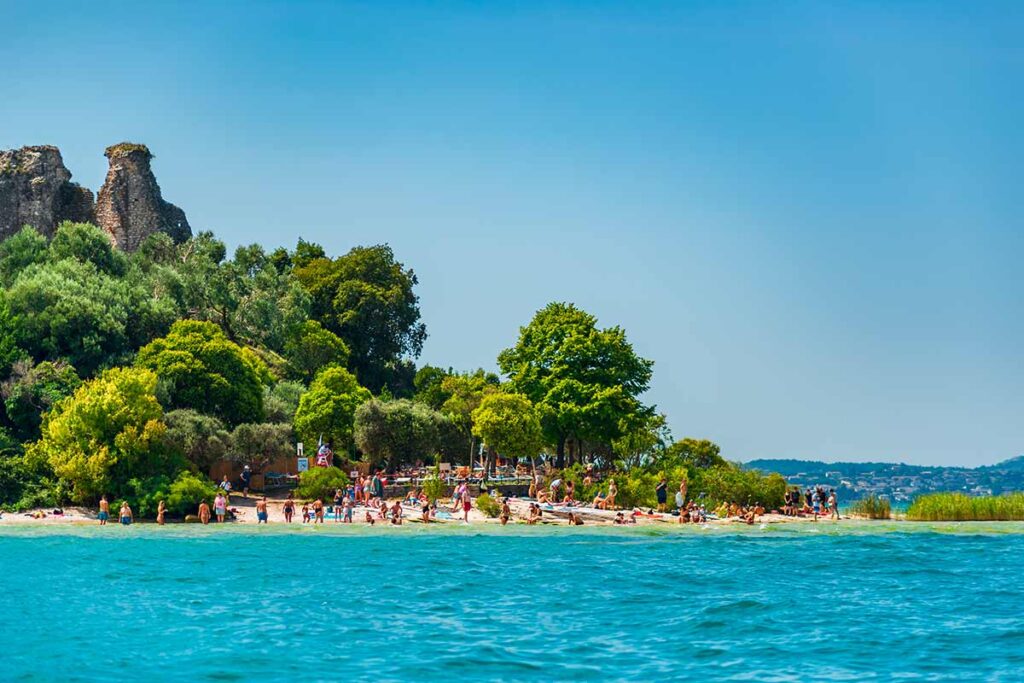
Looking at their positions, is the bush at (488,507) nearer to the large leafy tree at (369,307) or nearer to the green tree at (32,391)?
the green tree at (32,391)

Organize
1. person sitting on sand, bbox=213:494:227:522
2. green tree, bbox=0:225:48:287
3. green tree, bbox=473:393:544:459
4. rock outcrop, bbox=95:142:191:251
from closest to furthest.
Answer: person sitting on sand, bbox=213:494:227:522 < green tree, bbox=473:393:544:459 < green tree, bbox=0:225:48:287 < rock outcrop, bbox=95:142:191:251

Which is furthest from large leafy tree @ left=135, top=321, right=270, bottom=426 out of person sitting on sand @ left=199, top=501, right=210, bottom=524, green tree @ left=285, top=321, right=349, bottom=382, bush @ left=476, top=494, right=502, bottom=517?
green tree @ left=285, top=321, right=349, bottom=382

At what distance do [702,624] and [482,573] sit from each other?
8.74 metres

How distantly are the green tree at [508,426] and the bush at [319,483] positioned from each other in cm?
713

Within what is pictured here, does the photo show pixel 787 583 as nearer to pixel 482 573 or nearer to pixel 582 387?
pixel 482 573

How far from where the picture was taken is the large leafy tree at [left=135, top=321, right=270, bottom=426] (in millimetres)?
54812

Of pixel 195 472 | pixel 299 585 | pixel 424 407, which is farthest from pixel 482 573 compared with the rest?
pixel 424 407

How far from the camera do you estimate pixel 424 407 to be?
196 feet

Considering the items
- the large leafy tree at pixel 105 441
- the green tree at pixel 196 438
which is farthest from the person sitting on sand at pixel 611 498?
the large leafy tree at pixel 105 441

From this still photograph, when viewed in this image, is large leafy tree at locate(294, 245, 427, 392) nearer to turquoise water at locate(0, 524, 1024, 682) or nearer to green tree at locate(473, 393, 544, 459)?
green tree at locate(473, 393, 544, 459)

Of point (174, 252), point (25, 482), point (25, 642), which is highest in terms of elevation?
point (174, 252)

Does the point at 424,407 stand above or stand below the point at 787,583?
above

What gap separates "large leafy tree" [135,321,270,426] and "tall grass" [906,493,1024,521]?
1164 inches

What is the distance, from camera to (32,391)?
173ft
